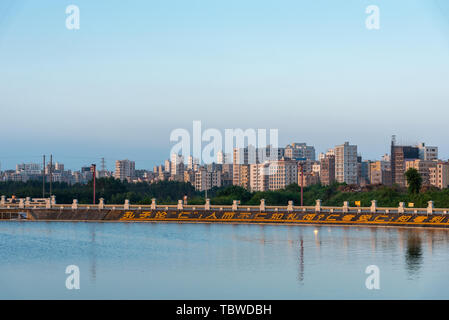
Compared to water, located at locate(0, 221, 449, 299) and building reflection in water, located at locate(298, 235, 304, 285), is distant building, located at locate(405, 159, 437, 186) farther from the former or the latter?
building reflection in water, located at locate(298, 235, 304, 285)

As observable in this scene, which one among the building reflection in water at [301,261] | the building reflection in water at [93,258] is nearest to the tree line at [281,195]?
the building reflection in water at [301,261]

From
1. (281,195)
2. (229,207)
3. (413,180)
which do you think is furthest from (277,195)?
(229,207)

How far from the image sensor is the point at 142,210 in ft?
257

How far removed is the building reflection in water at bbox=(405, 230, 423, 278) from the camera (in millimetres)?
37606

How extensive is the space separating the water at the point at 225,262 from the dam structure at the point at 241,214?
11.7 feet

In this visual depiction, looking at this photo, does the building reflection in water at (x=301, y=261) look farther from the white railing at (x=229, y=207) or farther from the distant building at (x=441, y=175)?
the distant building at (x=441, y=175)

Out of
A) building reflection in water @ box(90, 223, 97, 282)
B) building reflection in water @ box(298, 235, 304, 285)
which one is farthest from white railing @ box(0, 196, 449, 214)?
building reflection in water @ box(298, 235, 304, 285)

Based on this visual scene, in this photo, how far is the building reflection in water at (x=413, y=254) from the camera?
3761cm

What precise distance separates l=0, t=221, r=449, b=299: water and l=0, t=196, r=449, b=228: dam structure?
3567mm

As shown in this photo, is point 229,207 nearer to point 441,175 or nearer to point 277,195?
point 277,195

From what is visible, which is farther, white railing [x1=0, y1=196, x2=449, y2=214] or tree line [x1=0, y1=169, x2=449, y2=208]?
tree line [x1=0, y1=169, x2=449, y2=208]

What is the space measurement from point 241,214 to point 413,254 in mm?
32406
